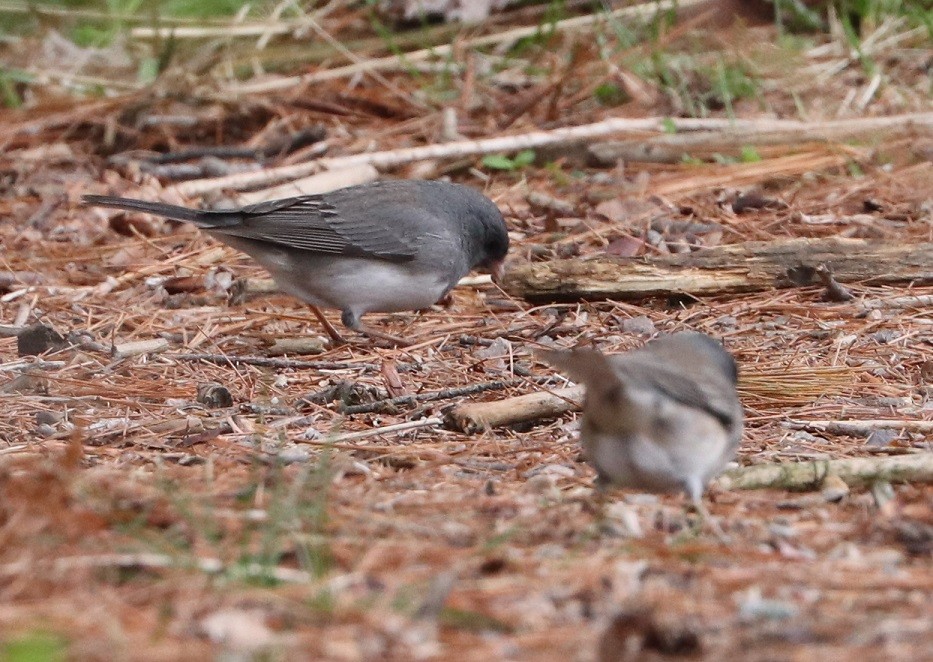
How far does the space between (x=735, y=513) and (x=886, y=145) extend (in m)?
4.13

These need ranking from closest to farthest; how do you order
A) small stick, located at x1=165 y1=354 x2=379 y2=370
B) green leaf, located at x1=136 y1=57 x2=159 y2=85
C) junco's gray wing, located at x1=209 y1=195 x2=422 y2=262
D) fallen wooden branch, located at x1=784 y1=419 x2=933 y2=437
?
fallen wooden branch, located at x1=784 y1=419 x2=933 y2=437 < small stick, located at x1=165 y1=354 x2=379 y2=370 < junco's gray wing, located at x1=209 y1=195 x2=422 y2=262 < green leaf, located at x1=136 y1=57 x2=159 y2=85

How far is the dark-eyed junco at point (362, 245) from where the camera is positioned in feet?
17.9

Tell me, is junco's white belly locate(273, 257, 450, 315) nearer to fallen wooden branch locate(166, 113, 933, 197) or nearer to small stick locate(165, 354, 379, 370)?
small stick locate(165, 354, 379, 370)

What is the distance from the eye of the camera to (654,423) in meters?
3.08

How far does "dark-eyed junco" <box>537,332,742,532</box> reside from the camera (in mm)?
3049

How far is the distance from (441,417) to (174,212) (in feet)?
5.66

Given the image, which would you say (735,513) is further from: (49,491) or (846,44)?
(846,44)

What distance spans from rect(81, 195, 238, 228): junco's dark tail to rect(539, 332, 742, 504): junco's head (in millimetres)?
2619

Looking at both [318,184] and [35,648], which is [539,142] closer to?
[318,184]

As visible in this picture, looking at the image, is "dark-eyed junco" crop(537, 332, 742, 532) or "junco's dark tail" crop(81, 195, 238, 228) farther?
"junco's dark tail" crop(81, 195, 238, 228)

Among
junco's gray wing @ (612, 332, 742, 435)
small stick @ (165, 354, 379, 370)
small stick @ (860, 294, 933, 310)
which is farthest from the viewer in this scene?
small stick @ (860, 294, 933, 310)

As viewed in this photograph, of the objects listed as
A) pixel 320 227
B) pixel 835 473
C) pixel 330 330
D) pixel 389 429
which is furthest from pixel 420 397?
pixel 835 473

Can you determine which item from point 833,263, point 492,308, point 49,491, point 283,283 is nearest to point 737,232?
point 833,263

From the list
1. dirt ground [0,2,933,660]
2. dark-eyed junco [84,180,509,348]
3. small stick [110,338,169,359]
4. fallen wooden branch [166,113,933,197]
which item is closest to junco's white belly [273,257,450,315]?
dark-eyed junco [84,180,509,348]
